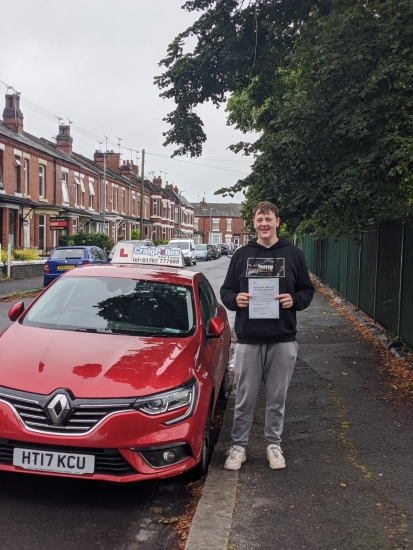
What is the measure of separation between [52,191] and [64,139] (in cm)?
872

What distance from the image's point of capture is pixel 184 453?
388cm

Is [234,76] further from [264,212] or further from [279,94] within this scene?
[264,212]

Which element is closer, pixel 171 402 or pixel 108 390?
pixel 108 390

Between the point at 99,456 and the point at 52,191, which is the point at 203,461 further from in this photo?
the point at 52,191

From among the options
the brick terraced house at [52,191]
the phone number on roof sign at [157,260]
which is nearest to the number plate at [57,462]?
the phone number on roof sign at [157,260]

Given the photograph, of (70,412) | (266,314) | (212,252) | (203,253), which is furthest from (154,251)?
(212,252)

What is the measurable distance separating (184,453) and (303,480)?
0.92 metres

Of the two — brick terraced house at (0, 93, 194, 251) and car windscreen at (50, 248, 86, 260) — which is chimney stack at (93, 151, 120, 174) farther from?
car windscreen at (50, 248, 86, 260)

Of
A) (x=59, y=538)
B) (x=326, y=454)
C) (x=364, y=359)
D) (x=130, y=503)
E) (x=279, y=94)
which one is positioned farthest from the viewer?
(x=279, y=94)

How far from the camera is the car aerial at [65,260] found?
18898 mm

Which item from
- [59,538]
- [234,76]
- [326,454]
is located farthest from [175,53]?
[59,538]

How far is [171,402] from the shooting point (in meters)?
3.84

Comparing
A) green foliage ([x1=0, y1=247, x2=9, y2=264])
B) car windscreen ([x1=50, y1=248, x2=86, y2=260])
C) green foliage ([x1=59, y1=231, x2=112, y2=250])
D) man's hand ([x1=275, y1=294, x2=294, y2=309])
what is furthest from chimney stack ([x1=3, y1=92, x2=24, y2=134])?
man's hand ([x1=275, y1=294, x2=294, y2=309])

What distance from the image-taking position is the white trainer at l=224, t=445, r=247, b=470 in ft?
13.9
